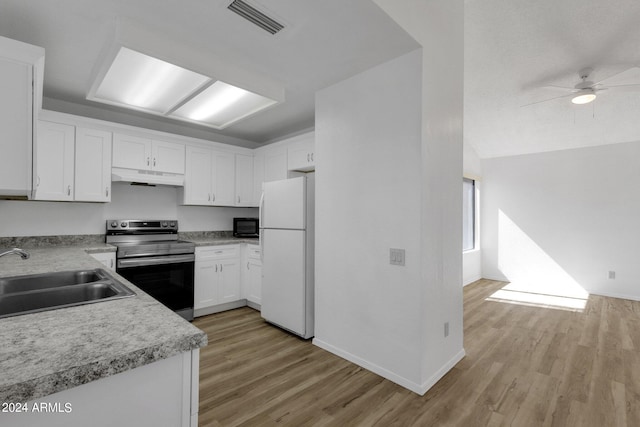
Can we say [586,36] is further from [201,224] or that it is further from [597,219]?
[201,224]

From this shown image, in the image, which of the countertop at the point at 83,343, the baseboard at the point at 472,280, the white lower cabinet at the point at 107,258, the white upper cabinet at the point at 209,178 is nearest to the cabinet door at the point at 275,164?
the white upper cabinet at the point at 209,178

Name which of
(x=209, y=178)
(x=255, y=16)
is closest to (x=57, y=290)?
(x=255, y=16)

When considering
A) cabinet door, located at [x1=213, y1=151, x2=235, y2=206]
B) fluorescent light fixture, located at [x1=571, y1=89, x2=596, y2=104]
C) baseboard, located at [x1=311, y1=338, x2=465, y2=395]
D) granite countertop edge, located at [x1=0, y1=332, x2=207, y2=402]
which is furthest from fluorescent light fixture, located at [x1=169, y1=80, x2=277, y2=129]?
fluorescent light fixture, located at [x1=571, y1=89, x2=596, y2=104]

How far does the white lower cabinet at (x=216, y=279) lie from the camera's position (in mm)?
3656

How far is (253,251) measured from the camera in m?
3.94

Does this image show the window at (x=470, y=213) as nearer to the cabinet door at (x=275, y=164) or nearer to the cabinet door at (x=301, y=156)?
the cabinet door at (x=301, y=156)

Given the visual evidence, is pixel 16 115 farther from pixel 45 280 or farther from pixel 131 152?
pixel 131 152

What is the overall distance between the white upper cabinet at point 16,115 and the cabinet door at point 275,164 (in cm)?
266

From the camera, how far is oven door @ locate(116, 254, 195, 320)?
314 cm

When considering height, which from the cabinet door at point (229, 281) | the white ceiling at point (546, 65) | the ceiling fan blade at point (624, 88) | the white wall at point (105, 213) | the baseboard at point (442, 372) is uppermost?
the white ceiling at point (546, 65)

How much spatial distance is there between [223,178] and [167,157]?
2.49ft

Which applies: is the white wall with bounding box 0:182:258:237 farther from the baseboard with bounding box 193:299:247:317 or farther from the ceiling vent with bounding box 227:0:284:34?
the ceiling vent with bounding box 227:0:284:34

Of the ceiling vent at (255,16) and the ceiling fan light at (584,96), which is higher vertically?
the ceiling fan light at (584,96)

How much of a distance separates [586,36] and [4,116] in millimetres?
4714
